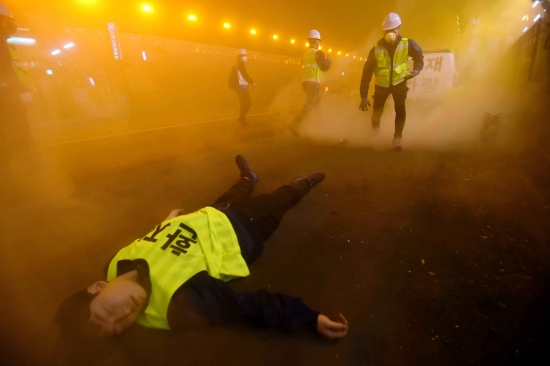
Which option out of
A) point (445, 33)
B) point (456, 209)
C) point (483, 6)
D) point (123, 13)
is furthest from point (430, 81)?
point (445, 33)

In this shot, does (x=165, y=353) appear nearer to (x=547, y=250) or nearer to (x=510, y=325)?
(x=510, y=325)

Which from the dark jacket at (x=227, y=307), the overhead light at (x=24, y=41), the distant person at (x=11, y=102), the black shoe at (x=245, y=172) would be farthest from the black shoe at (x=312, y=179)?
the overhead light at (x=24, y=41)

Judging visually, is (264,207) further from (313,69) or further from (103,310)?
(313,69)

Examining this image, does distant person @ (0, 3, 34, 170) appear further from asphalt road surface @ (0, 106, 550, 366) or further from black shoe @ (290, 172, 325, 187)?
black shoe @ (290, 172, 325, 187)

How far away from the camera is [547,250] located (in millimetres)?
2111

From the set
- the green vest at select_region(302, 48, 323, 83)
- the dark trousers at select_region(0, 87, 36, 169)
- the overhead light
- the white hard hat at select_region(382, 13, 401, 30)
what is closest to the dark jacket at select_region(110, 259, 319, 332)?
the dark trousers at select_region(0, 87, 36, 169)

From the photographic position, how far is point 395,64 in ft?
16.5

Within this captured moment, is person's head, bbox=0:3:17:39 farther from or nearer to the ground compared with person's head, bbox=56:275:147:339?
farther from the ground

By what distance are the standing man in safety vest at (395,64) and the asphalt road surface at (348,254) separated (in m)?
0.97

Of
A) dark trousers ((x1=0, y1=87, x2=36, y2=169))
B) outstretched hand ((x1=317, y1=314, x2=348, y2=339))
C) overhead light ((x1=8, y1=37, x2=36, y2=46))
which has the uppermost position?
overhead light ((x1=8, y1=37, x2=36, y2=46))

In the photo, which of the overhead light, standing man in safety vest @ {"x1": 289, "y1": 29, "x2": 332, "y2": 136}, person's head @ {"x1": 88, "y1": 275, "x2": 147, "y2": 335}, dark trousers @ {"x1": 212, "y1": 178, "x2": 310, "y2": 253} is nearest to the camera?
person's head @ {"x1": 88, "y1": 275, "x2": 147, "y2": 335}

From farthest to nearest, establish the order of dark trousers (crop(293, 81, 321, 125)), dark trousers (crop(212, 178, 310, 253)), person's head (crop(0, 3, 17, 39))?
1. dark trousers (crop(293, 81, 321, 125))
2. person's head (crop(0, 3, 17, 39))
3. dark trousers (crop(212, 178, 310, 253))

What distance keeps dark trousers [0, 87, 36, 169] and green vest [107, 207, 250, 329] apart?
13.2 feet

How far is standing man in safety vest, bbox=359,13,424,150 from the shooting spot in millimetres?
4938
